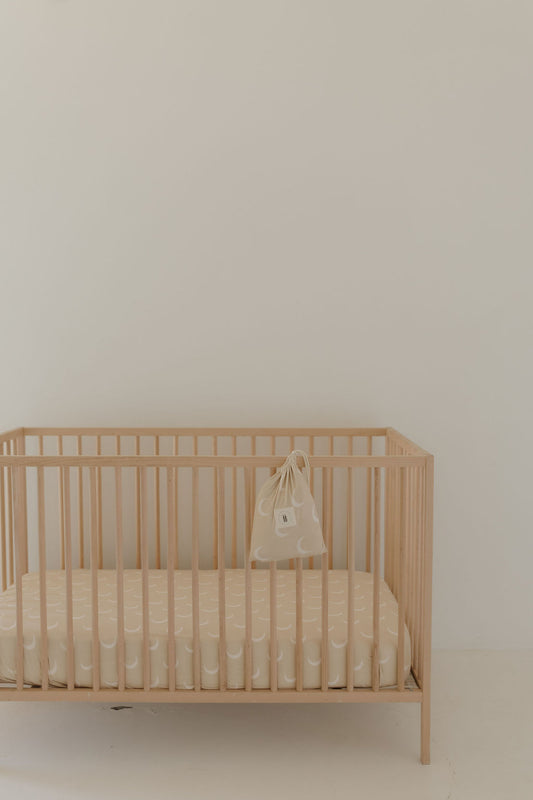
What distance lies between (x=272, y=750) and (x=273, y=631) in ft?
1.26

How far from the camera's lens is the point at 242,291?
287cm

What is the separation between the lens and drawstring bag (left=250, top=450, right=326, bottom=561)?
6.55ft

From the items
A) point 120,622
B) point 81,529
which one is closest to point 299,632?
point 120,622

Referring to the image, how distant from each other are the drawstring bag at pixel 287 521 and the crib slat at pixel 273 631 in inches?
1.8

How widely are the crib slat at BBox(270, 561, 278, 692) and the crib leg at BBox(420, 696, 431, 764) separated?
391mm

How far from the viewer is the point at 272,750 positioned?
2.16 meters

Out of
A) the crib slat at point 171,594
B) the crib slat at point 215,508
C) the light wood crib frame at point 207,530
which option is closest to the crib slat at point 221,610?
the light wood crib frame at point 207,530

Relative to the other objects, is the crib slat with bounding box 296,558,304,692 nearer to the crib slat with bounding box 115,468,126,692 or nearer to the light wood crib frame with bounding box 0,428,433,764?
the light wood crib frame with bounding box 0,428,433,764

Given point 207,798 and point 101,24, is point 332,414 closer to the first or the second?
point 207,798

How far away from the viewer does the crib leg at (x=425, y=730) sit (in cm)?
206

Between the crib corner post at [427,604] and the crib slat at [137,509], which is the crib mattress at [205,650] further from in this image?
the crib slat at [137,509]

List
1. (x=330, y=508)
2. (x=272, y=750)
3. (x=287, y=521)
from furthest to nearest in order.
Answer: (x=330, y=508), (x=272, y=750), (x=287, y=521)

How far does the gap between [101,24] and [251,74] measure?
1.85ft

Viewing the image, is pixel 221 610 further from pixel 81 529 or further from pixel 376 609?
pixel 81 529
